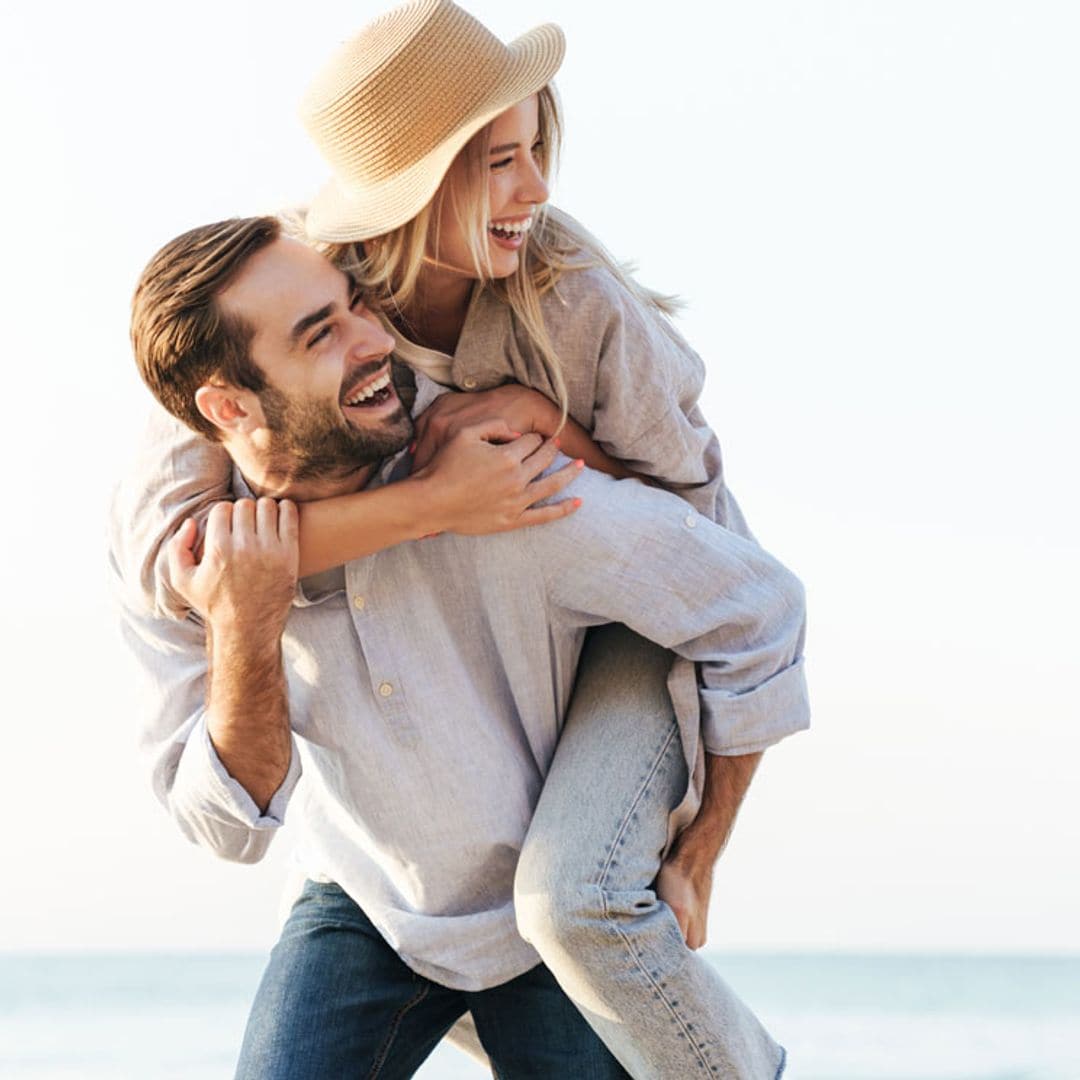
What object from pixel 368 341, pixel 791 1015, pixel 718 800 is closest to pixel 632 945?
pixel 718 800

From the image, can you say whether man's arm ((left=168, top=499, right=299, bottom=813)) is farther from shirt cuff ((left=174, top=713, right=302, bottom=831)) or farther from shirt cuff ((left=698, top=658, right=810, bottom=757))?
shirt cuff ((left=698, top=658, right=810, bottom=757))

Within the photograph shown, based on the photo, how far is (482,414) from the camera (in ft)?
8.76

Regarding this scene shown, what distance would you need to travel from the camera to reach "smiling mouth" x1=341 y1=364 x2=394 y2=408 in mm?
2559

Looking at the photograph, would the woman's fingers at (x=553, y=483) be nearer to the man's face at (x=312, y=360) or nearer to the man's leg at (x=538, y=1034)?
the man's face at (x=312, y=360)

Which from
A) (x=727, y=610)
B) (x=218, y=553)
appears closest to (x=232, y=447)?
(x=218, y=553)

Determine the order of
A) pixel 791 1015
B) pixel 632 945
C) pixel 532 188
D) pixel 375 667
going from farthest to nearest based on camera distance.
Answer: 1. pixel 791 1015
2. pixel 375 667
3. pixel 532 188
4. pixel 632 945

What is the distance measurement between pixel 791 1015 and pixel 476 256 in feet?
23.7

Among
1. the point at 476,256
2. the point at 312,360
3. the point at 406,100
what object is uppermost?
the point at 406,100

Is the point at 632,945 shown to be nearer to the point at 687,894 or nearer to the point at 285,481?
the point at 687,894

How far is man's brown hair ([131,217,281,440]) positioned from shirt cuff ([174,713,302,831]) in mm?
521

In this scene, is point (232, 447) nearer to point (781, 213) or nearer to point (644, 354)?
point (644, 354)

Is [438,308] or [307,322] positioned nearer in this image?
[307,322]

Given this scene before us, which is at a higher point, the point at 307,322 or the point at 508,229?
the point at 508,229

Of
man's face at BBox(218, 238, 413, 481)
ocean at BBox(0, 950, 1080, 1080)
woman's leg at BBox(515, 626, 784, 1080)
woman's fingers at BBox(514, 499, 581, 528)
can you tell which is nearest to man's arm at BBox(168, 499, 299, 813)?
man's face at BBox(218, 238, 413, 481)
